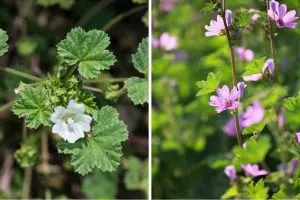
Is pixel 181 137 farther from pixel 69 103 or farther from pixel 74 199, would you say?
pixel 69 103

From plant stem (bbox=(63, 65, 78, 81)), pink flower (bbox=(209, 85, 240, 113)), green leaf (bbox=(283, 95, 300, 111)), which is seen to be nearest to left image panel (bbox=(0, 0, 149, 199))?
plant stem (bbox=(63, 65, 78, 81))

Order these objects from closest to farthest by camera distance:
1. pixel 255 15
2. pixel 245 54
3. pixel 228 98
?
pixel 228 98 → pixel 255 15 → pixel 245 54

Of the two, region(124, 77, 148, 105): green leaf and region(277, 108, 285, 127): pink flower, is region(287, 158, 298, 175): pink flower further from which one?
region(124, 77, 148, 105): green leaf

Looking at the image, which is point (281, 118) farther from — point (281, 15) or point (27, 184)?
point (27, 184)

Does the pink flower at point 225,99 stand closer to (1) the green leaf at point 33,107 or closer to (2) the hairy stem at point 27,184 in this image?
(1) the green leaf at point 33,107

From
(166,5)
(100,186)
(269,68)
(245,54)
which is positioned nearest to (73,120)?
(269,68)

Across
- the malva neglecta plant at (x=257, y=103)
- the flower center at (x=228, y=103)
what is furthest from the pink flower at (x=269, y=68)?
the flower center at (x=228, y=103)
